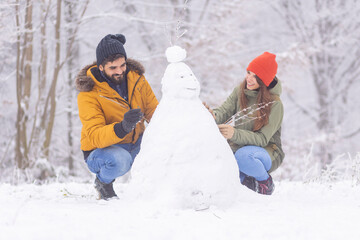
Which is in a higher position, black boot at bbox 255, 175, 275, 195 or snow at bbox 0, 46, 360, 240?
snow at bbox 0, 46, 360, 240

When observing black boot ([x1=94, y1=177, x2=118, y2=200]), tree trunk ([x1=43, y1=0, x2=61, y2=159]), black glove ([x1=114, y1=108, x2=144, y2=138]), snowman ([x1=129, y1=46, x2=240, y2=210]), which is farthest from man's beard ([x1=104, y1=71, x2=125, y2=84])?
tree trunk ([x1=43, y1=0, x2=61, y2=159])

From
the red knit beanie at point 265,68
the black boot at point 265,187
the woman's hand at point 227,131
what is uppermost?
the red knit beanie at point 265,68

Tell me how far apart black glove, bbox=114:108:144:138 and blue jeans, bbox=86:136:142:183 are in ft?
1.10

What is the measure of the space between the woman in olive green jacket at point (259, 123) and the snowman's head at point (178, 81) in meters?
0.53

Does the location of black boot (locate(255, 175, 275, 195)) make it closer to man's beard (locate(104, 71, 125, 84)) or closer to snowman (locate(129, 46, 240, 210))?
snowman (locate(129, 46, 240, 210))

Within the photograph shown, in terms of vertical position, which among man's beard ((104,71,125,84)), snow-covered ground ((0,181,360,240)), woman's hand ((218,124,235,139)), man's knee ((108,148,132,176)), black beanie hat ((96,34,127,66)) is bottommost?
snow-covered ground ((0,181,360,240))

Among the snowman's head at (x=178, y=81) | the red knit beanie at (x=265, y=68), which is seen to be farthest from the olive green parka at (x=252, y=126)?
the snowman's head at (x=178, y=81)

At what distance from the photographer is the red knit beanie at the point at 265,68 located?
117 inches

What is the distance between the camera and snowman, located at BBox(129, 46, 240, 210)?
2.29 m

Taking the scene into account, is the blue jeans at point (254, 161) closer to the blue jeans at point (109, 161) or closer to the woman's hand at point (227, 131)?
the woman's hand at point (227, 131)

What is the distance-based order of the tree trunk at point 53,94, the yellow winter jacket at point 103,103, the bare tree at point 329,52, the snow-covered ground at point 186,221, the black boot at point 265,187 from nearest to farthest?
1. the snow-covered ground at point 186,221
2. the yellow winter jacket at point 103,103
3. the black boot at point 265,187
4. the tree trunk at point 53,94
5. the bare tree at point 329,52

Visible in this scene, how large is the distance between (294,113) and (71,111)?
22.6ft

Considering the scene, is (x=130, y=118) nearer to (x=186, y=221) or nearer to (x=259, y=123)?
(x=186, y=221)

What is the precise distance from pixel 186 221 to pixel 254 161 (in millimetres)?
1096
